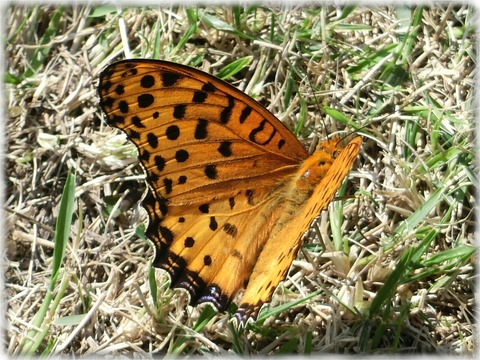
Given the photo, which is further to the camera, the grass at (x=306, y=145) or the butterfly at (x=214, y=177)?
the grass at (x=306, y=145)

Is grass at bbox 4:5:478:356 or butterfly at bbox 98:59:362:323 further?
grass at bbox 4:5:478:356

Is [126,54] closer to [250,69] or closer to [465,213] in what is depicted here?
[250,69]


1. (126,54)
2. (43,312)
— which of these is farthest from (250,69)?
(43,312)

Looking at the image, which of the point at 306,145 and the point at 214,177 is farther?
the point at 306,145
